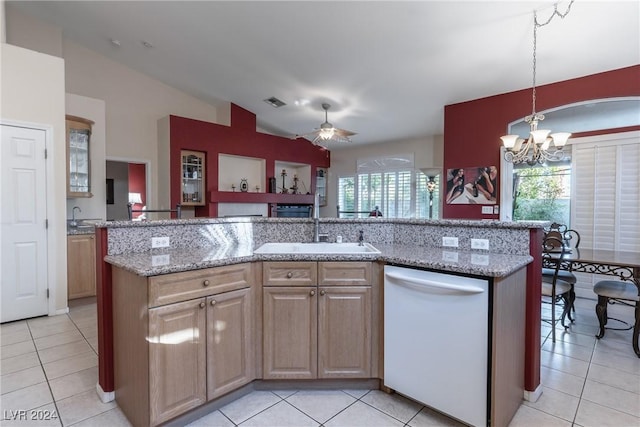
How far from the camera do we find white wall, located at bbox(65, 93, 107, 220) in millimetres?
4695

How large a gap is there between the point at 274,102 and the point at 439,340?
523 cm

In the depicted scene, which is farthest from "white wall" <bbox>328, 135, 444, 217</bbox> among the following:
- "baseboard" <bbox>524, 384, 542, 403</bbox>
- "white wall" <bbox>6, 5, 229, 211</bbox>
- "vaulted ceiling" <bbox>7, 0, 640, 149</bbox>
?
"baseboard" <bbox>524, 384, 542, 403</bbox>

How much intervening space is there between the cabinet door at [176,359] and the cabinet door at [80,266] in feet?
10.4

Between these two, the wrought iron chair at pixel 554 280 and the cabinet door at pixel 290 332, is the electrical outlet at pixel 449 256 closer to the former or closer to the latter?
the cabinet door at pixel 290 332

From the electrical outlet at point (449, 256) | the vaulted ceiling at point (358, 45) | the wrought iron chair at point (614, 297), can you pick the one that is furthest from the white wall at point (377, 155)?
the electrical outlet at point (449, 256)

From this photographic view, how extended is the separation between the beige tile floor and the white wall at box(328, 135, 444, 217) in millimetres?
4478

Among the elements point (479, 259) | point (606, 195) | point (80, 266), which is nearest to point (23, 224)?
point (80, 266)

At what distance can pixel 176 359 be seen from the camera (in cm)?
163

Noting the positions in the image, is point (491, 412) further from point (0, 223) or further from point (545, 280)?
point (0, 223)

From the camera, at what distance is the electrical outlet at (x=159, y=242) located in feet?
6.73

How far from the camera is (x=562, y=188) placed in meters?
4.51

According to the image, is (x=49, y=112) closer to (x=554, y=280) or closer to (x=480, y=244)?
(x=480, y=244)

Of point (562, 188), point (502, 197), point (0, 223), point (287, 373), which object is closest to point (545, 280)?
point (502, 197)

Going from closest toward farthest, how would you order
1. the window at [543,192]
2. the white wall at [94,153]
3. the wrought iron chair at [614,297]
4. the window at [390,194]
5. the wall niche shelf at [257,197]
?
the wrought iron chair at [614,297] < the window at [543,192] < the white wall at [94,153] < the wall niche shelf at [257,197] < the window at [390,194]
